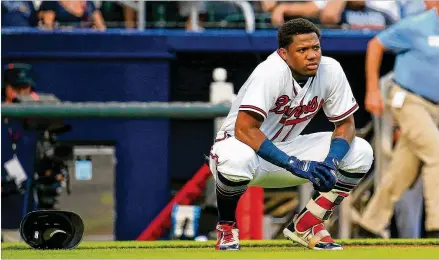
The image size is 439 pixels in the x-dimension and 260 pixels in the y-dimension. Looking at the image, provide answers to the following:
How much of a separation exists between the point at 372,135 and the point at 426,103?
1.23m

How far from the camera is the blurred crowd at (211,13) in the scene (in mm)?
9609

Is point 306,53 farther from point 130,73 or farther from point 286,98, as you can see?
point 130,73

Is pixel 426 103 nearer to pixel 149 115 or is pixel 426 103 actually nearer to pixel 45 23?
pixel 149 115

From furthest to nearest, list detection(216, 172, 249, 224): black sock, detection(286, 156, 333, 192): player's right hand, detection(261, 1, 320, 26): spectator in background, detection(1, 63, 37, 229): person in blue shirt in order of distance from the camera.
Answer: detection(261, 1, 320, 26): spectator in background < detection(1, 63, 37, 229): person in blue shirt < detection(216, 172, 249, 224): black sock < detection(286, 156, 333, 192): player's right hand

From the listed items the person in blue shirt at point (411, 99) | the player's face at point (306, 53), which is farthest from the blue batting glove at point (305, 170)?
the person in blue shirt at point (411, 99)

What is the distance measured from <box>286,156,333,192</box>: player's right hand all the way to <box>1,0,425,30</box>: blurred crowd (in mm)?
3676

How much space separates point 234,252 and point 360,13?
13.4 feet

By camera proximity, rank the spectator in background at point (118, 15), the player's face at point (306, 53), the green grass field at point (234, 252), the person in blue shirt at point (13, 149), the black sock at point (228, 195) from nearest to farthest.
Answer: the green grass field at point (234, 252), the player's face at point (306, 53), the black sock at point (228, 195), the person in blue shirt at point (13, 149), the spectator in background at point (118, 15)

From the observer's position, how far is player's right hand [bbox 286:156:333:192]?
5.98 metres

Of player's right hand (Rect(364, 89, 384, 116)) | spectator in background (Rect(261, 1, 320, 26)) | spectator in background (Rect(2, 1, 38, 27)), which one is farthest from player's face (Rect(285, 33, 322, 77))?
spectator in background (Rect(2, 1, 38, 27))

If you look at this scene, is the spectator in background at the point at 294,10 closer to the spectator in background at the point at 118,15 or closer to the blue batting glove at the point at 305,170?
the spectator in background at the point at 118,15

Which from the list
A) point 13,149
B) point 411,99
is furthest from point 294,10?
point 13,149

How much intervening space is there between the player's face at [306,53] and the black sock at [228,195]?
62 cm

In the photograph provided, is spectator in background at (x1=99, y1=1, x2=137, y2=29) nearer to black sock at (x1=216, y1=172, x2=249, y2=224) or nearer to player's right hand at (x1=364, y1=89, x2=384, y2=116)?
player's right hand at (x1=364, y1=89, x2=384, y2=116)
